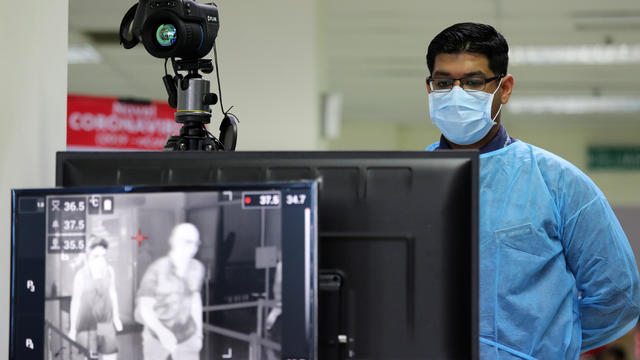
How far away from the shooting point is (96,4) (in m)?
5.49

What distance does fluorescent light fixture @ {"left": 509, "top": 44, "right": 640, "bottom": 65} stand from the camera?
22.1 feet

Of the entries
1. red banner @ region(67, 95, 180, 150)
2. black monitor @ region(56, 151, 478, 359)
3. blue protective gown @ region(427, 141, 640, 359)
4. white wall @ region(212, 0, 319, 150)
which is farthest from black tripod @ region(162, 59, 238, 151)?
red banner @ region(67, 95, 180, 150)

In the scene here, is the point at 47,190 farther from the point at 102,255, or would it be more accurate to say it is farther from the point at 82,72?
the point at 82,72

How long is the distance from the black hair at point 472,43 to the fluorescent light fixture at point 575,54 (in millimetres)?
5105

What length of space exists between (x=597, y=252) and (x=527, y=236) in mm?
174

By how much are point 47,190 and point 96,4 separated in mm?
4674

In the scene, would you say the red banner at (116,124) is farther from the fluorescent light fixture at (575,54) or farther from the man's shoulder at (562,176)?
the man's shoulder at (562,176)

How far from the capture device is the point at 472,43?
1.80 m

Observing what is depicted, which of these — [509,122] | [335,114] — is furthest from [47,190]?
[509,122]

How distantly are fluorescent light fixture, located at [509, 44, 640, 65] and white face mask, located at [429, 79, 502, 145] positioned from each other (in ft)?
16.9

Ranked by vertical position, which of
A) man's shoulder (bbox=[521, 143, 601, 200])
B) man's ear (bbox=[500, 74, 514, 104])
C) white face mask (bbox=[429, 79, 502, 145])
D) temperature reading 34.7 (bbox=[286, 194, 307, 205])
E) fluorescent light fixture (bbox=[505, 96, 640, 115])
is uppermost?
fluorescent light fixture (bbox=[505, 96, 640, 115])

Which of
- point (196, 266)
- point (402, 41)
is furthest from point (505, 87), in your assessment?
point (402, 41)

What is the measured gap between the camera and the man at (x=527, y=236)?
1.68 metres

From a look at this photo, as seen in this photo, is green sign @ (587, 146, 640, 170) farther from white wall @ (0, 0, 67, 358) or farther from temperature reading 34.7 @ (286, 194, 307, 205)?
temperature reading 34.7 @ (286, 194, 307, 205)
